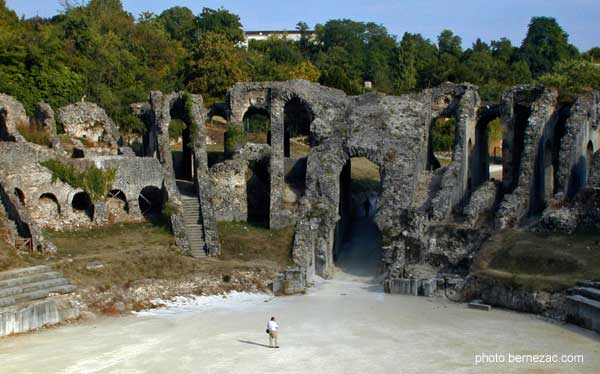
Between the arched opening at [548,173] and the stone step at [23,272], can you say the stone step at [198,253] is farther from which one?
the arched opening at [548,173]

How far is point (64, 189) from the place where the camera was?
4088 centimetres

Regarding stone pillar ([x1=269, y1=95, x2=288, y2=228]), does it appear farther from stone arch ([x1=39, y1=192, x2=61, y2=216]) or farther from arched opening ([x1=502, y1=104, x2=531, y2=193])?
arched opening ([x1=502, y1=104, x2=531, y2=193])

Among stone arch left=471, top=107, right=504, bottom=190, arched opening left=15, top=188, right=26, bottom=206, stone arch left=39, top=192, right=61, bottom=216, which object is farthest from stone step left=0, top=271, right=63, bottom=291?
stone arch left=471, top=107, right=504, bottom=190

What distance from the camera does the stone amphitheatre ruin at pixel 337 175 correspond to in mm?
38469

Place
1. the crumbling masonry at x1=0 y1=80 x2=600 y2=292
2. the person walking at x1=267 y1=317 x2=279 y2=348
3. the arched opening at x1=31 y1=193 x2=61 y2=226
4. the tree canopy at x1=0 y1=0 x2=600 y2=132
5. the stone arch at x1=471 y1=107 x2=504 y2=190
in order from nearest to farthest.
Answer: the person walking at x1=267 y1=317 x2=279 y2=348
the crumbling masonry at x1=0 y1=80 x2=600 y2=292
the arched opening at x1=31 y1=193 x2=61 y2=226
the stone arch at x1=471 y1=107 x2=504 y2=190
the tree canopy at x1=0 y1=0 x2=600 y2=132

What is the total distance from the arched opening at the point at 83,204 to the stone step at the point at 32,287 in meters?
9.82

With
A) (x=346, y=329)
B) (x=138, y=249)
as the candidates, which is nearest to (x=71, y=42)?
(x=138, y=249)

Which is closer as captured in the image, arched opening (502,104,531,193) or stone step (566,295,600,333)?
stone step (566,295,600,333)

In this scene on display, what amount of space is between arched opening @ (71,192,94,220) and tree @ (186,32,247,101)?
28474 mm

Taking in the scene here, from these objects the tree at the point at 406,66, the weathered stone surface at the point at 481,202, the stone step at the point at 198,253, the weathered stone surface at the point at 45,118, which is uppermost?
the tree at the point at 406,66

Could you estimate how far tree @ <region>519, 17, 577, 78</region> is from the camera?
10169cm

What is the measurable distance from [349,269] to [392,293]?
5.32 m

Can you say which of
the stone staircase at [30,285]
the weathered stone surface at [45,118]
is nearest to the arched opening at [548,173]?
the stone staircase at [30,285]

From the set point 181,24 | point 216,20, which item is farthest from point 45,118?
point 181,24
